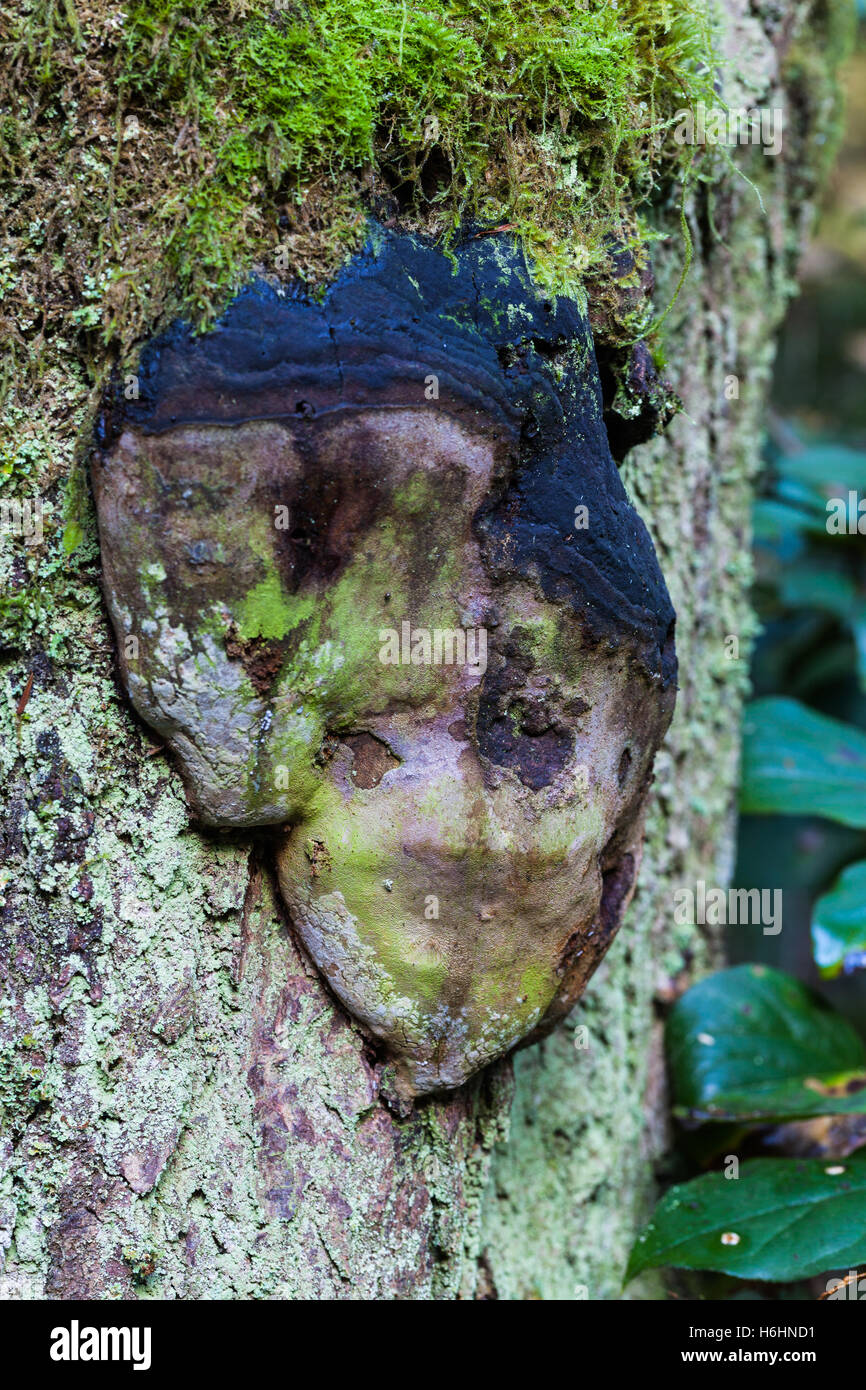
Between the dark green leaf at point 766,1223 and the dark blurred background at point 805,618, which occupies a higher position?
the dark blurred background at point 805,618

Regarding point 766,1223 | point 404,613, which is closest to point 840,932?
point 766,1223

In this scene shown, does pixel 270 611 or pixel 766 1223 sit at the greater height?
pixel 270 611

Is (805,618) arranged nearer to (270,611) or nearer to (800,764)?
(800,764)

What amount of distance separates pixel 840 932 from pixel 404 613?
117 cm

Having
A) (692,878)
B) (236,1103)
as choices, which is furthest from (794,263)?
(236,1103)

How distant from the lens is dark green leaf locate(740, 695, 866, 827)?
2.16m

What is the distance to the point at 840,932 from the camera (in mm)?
1790

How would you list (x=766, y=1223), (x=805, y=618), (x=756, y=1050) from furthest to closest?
(x=805, y=618) < (x=756, y=1050) < (x=766, y=1223)

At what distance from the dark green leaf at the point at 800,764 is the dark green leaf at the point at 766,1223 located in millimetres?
764

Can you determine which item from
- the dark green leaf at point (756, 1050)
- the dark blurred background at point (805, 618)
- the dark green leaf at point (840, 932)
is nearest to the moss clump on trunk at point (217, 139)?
the dark green leaf at point (840, 932)

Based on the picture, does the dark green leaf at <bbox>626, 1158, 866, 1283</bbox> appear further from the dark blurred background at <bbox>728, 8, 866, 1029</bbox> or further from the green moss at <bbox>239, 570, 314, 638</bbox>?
the green moss at <bbox>239, 570, 314, 638</bbox>

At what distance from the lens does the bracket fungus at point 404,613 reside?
3.33 ft

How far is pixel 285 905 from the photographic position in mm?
1211

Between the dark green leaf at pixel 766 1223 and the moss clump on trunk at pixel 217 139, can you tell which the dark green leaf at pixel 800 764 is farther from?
the moss clump on trunk at pixel 217 139
